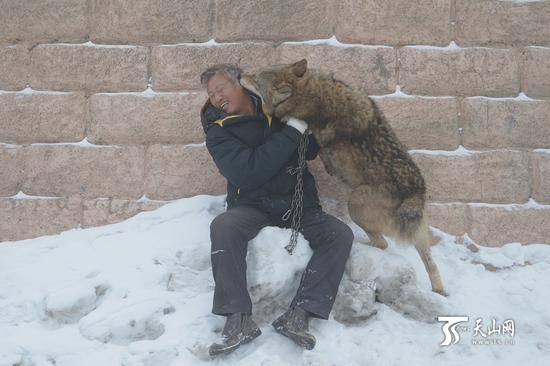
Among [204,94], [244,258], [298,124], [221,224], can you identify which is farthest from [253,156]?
[204,94]

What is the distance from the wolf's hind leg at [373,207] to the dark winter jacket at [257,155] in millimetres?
286

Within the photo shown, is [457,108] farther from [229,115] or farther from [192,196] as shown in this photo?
[192,196]

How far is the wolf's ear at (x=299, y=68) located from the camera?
3.43 meters

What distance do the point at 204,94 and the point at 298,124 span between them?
1042mm

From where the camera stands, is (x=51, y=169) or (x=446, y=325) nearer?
(x=446, y=325)

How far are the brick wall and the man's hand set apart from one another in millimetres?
832

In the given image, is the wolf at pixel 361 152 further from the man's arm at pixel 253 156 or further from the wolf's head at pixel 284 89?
the man's arm at pixel 253 156

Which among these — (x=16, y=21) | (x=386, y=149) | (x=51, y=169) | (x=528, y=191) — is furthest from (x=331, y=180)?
(x=16, y=21)

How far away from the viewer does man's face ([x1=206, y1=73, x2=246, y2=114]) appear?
3443 mm

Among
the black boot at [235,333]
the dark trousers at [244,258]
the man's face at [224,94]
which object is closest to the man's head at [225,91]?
the man's face at [224,94]

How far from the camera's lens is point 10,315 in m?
3.08

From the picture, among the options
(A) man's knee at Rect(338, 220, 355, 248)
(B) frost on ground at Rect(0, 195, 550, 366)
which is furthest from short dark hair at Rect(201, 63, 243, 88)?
(A) man's knee at Rect(338, 220, 355, 248)

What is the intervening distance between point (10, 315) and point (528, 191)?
3852 mm

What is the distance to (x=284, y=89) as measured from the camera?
136 inches
